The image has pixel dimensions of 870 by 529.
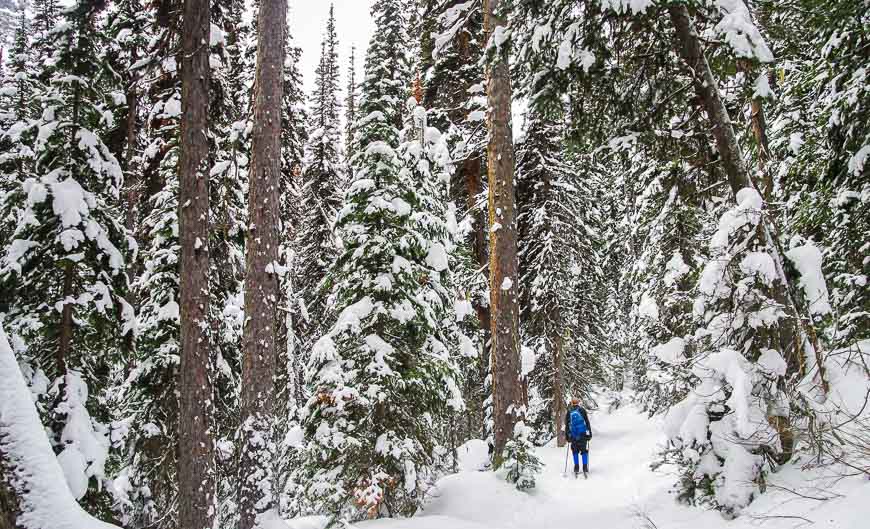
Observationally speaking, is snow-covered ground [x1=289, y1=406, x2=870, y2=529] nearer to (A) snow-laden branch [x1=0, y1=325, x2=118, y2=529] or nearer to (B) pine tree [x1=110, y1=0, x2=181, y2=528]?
(B) pine tree [x1=110, y1=0, x2=181, y2=528]

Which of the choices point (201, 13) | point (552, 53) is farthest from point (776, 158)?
point (201, 13)

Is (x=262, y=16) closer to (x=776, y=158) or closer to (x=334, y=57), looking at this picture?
(x=776, y=158)

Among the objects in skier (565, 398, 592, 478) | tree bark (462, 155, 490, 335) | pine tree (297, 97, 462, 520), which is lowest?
skier (565, 398, 592, 478)

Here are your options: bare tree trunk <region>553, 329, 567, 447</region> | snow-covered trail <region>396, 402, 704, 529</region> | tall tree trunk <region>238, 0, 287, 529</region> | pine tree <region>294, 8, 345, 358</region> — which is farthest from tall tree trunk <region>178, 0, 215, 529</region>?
bare tree trunk <region>553, 329, 567, 447</region>

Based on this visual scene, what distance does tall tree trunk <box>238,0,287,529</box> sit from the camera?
26.5ft

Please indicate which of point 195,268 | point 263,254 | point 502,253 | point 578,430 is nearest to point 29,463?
point 195,268

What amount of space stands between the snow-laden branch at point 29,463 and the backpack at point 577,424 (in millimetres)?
13345

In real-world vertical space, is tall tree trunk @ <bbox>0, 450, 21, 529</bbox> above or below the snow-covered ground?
above

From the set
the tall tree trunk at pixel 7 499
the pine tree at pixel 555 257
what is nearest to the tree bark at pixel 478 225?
the pine tree at pixel 555 257

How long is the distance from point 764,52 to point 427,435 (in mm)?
8143

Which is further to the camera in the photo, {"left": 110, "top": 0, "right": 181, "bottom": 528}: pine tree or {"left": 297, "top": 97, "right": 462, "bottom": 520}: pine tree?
{"left": 110, "top": 0, "right": 181, "bottom": 528}: pine tree

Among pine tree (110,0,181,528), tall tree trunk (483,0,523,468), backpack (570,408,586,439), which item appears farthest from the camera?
backpack (570,408,586,439)

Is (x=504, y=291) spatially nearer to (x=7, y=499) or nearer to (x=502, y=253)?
(x=502, y=253)

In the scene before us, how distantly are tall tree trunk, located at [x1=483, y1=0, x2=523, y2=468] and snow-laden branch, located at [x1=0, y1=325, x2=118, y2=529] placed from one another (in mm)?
7874
